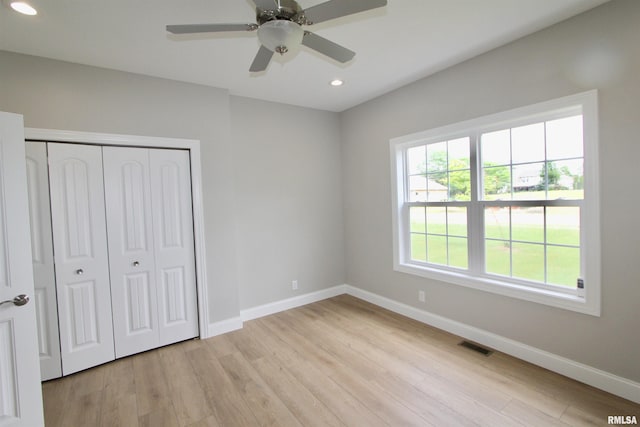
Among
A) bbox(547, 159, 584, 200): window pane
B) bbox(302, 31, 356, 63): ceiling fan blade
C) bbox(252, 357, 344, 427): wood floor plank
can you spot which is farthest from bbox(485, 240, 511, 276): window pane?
bbox(302, 31, 356, 63): ceiling fan blade

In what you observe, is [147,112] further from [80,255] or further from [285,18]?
[285,18]

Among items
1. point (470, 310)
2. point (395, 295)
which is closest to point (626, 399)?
point (470, 310)

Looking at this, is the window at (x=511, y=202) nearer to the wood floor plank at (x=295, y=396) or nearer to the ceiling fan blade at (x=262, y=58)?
the wood floor plank at (x=295, y=396)

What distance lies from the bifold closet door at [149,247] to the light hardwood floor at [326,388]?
10.4 inches

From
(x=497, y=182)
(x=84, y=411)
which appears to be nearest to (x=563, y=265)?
(x=497, y=182)

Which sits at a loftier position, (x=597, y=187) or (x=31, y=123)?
(x=31, y=123)

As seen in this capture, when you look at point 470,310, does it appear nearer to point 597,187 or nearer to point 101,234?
point 597,187

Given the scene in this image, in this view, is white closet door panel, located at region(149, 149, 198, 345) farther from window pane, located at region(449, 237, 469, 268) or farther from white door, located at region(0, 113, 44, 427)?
window pane, located at region(449, 237, 469, 268)

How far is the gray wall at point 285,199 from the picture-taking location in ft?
11.6

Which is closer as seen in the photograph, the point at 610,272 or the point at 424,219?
the point at 610,272

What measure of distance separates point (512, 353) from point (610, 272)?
1.03 m

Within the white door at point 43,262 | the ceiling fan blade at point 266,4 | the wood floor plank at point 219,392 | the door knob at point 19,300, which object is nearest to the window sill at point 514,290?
the wood floor plank at point 219,392

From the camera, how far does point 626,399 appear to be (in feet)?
6.36

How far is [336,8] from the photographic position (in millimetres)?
1368
